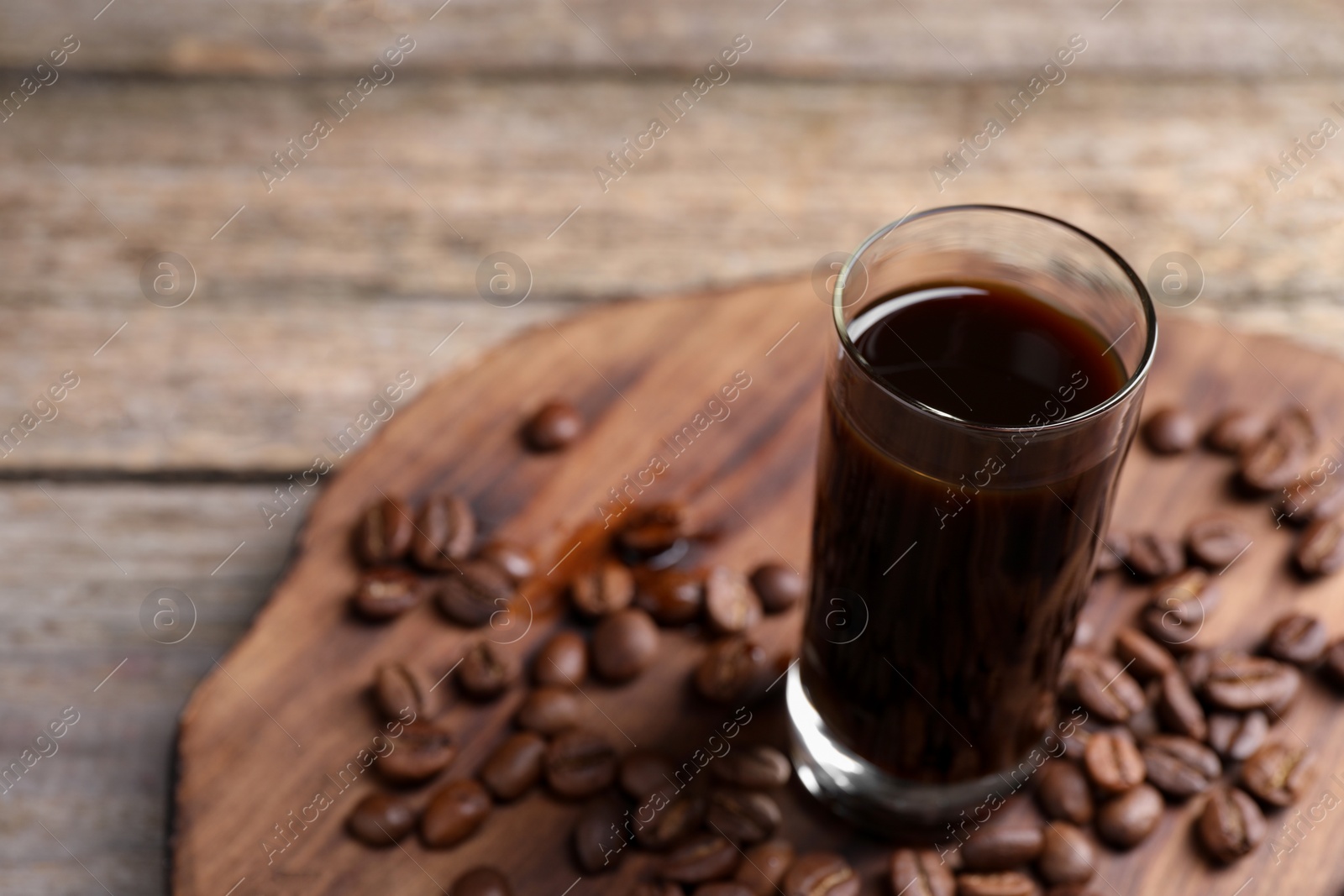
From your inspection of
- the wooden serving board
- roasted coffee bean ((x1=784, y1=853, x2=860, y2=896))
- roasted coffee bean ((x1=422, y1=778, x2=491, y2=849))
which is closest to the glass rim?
the wooden serving board

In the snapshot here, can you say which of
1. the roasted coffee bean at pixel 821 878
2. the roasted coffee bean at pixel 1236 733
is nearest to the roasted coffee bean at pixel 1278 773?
the roasted coffee bean at pixel 1236 733

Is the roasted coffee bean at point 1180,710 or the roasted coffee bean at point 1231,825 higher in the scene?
the roasted coffee bean at point 1180,710

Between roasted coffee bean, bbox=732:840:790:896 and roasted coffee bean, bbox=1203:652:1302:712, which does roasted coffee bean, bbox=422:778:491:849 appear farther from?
roasted coffee bean, bbox=1203:652:1302:712

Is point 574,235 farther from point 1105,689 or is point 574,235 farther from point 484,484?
point 1105,689

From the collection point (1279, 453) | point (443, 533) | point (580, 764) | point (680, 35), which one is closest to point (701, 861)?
point (580, 764)

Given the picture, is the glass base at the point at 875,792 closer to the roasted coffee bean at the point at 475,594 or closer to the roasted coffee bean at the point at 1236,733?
the roasted coffee bean at the point at 1236,733

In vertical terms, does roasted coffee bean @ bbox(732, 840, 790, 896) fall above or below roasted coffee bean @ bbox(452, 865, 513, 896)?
below

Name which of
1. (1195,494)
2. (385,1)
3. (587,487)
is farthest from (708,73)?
(1195,494)
